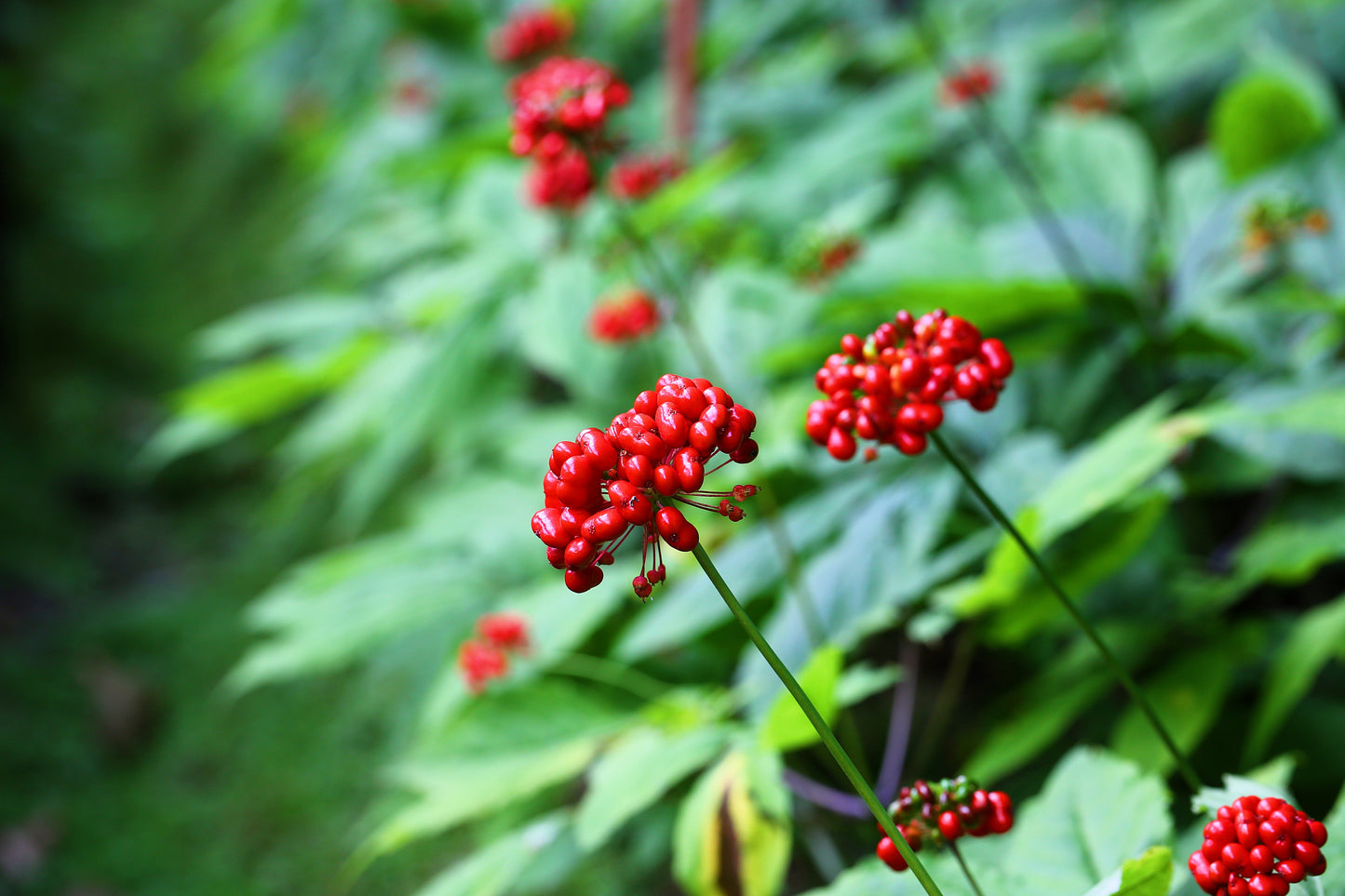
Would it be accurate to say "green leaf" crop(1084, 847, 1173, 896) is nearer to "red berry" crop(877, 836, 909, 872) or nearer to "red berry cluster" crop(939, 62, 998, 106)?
"red berry" crop(877, 836, 909, 872)

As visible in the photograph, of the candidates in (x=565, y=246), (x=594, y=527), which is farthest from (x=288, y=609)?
(x=594, y=527)

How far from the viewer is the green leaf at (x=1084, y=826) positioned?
0.74 m

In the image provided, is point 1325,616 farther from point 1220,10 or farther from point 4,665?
point 4,665

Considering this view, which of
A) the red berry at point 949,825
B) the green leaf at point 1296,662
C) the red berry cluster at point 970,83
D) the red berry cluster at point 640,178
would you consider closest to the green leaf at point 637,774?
the red berry at point 949,825

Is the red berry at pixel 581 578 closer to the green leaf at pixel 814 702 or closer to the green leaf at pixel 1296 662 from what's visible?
the green leaf at pixel 814 702

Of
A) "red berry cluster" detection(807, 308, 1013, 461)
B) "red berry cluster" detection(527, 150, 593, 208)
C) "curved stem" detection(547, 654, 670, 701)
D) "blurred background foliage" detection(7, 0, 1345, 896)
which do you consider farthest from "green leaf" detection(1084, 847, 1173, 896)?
"red berry cluster" detection(527, 150, 593, 208)

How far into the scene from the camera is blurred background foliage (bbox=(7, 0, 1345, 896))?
1100 mm

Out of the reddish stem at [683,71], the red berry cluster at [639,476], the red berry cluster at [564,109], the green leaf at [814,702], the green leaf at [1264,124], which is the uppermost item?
the reddish stem at [683,71]

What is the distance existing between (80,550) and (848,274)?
4283 millimetres

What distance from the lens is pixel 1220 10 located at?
77.2 inches

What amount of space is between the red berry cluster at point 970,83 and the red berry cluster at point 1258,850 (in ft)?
4.90

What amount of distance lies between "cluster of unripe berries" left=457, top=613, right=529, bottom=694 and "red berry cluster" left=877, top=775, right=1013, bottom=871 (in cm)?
78

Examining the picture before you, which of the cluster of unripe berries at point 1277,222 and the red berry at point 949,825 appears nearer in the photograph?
the red berry at point 949,825

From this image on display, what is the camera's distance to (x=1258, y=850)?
1.85 ft
